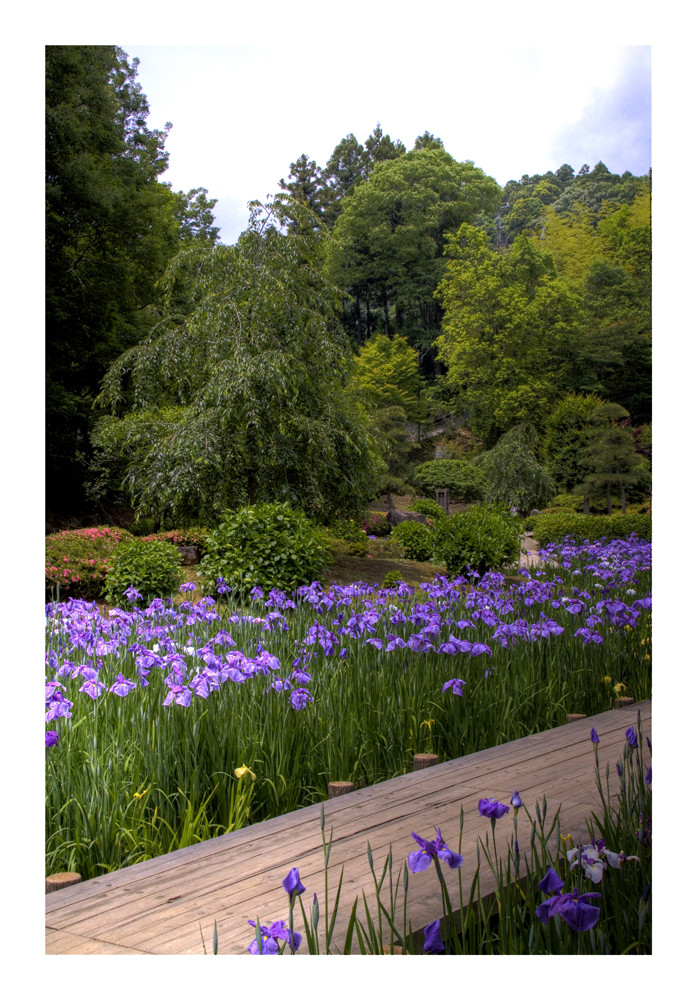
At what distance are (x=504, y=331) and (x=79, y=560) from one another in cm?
363

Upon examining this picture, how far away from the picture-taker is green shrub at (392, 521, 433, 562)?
311 inches

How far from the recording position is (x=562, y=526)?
5.02 meters

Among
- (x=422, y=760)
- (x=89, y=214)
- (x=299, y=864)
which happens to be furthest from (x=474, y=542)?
(x=299, y=864)

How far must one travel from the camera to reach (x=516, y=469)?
3893 mm

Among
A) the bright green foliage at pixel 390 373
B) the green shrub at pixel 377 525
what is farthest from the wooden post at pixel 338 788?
the green shrub at pixel 377 525

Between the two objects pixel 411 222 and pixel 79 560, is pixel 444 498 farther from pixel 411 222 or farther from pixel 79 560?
pixel 79 560

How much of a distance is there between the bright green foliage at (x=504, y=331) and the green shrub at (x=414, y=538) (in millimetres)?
3854

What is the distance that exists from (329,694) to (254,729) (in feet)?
0.99

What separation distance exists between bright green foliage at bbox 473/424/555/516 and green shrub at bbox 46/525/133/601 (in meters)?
3.10

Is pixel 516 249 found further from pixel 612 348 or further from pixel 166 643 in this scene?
pixel 166 643

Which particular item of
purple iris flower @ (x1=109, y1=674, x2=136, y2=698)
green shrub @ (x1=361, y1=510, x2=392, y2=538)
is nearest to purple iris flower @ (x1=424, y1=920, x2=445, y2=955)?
purple iris flower @ (x1=109, y1=674, x2=136, y2=698)

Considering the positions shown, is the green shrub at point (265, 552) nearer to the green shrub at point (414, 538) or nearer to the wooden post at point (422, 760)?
the green shrub at point (414, 538)

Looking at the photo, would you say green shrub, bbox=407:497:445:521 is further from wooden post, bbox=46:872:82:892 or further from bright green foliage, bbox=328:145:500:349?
wooden post, bbox=46:872:82:892
